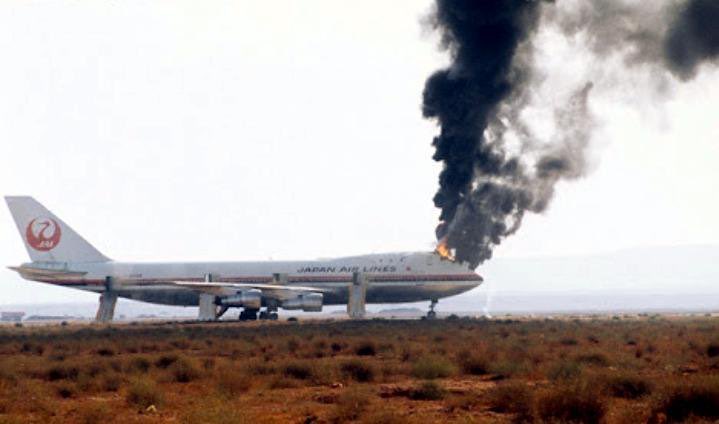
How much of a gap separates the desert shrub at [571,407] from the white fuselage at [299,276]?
153ft

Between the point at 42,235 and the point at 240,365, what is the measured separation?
48003 mm

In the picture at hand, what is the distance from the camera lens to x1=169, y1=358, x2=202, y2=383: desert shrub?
2575cm

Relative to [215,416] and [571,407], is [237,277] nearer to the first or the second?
[215,416]

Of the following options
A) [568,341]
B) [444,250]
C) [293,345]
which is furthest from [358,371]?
[444,250]

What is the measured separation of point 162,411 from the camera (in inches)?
775

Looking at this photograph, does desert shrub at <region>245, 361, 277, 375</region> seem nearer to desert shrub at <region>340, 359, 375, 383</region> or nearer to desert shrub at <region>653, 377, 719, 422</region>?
desert shrub at <region>340, 359, 375, 383</region>

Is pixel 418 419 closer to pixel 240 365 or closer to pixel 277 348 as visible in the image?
pixel 240 365

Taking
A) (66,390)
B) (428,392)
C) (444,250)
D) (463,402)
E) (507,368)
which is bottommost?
(66,390)

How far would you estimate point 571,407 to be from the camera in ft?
55.2

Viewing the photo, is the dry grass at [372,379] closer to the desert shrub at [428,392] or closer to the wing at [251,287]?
the desert shrub at [428,392]

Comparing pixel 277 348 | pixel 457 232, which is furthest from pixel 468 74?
pixel 277 348

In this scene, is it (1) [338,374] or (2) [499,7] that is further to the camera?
(2) [499,7]

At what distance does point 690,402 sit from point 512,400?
3315mm

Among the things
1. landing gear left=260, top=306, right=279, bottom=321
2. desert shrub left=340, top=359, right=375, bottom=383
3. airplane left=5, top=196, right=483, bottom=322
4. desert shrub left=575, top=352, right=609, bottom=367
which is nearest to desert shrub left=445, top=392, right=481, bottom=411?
desert shrub left=340, top=359, right=375, bottom=383
